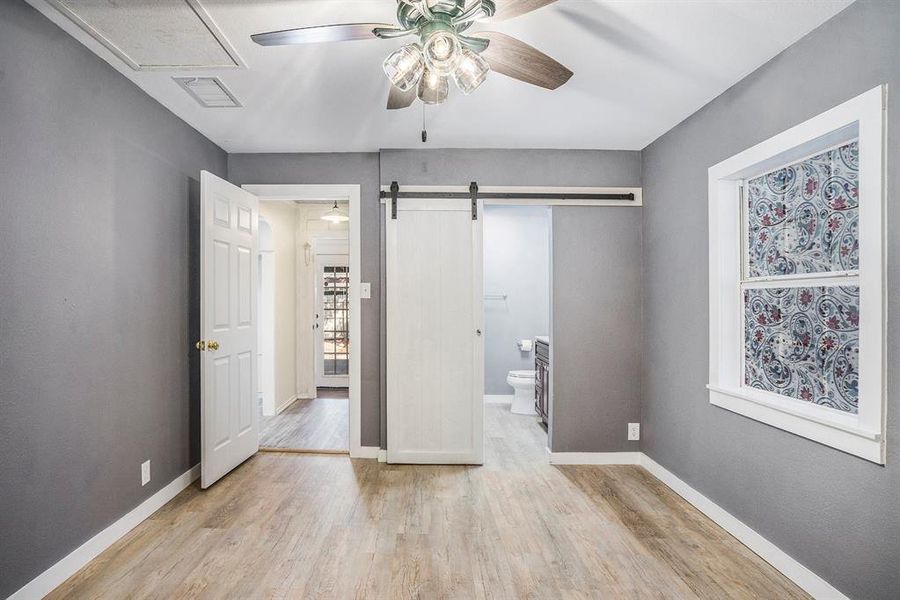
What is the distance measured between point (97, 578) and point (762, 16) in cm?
376

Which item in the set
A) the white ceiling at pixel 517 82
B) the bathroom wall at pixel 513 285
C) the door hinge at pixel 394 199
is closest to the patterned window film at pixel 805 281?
the white ceiling at pixel 517 82

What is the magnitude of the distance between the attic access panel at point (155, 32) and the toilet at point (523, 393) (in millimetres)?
3912

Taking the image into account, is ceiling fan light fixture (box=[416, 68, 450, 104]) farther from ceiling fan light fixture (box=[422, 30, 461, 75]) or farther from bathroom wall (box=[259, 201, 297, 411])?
bathroom wall (box=[259, 201, 297, 411])

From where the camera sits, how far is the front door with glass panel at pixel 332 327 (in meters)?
6.38

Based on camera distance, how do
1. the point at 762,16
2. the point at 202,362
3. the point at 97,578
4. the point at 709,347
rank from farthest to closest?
the point at 202,362 < the point at 709,347 < the point at 97,578 < the point at 762,16

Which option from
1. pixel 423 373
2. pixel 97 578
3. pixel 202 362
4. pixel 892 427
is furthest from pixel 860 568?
pixel 202 362

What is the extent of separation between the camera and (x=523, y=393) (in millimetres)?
5137

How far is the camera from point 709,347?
2744 millimetres

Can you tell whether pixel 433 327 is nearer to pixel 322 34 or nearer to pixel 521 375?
pixel 521 375

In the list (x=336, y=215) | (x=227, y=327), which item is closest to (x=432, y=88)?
(x=227, y=327)

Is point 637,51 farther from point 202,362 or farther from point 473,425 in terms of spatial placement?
point 202,362

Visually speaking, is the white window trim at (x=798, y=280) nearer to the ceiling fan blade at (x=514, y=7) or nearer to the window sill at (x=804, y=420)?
the window sill at (x=804, y=420)

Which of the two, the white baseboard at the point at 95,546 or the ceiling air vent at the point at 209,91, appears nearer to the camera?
the white baseboard at the point at 95,546

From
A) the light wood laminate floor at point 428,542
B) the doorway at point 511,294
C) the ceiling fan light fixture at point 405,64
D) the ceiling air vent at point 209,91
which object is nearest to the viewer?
the ceiling fan light fixture at point 405,64
